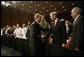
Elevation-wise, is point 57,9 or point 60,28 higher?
point 57,9

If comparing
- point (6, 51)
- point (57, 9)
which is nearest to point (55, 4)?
point (57, 9)

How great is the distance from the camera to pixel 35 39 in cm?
515

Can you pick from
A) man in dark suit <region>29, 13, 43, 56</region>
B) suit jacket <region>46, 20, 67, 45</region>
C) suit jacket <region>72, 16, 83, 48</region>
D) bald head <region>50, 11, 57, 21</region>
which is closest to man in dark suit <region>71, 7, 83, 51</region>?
suit jacket <region>72, 16, 83, 48</region>

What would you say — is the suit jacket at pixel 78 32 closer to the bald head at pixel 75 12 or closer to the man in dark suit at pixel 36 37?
the bald head at pixel 75 12

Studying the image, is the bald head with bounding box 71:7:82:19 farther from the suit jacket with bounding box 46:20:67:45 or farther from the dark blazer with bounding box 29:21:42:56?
the dark blazer with bounding box 29:21:42:56

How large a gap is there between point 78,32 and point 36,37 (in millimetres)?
1067

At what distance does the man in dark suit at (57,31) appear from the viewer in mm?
4859

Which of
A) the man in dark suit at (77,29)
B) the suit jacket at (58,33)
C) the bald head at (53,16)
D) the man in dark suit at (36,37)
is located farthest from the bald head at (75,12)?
the man in dark suit at (36,37)

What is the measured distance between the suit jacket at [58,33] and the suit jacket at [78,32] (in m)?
0.27

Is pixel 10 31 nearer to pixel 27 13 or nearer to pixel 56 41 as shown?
pixel 27 13

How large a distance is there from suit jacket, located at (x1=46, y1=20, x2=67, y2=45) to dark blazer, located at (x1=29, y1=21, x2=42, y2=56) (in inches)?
11.1

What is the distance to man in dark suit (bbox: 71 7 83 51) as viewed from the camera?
4.54 m

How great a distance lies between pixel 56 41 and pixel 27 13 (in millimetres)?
1054

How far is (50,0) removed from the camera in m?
5.14
